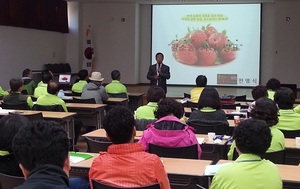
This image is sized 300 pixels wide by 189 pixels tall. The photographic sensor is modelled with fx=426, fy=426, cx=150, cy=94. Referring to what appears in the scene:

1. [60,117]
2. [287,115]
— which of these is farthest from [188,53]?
[287,115]

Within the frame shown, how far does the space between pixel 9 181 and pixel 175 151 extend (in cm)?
144

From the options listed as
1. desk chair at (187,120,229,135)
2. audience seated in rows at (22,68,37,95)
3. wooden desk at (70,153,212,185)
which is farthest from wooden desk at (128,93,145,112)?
wooden desk at (70,153,212,185)

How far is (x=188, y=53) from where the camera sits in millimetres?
12391

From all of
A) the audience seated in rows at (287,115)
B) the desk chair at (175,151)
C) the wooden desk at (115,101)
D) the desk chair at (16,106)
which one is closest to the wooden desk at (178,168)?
the desk chair at (175,151)

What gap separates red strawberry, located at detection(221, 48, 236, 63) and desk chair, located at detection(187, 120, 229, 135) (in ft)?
25.3

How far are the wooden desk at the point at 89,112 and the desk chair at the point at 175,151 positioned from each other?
3.57 metres

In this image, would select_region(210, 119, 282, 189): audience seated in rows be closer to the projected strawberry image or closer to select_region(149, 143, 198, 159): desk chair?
select_region(149, 143, 198, 159): desk chair

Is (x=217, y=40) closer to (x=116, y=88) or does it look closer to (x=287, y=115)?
(x=116, y=88)

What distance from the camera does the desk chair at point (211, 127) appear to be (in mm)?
4621

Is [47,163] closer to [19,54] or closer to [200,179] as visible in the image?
[200,179]

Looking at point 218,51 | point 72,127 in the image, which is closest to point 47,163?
point 72,127

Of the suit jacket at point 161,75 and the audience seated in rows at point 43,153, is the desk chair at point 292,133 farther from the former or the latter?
the suit jacket at point 161,75

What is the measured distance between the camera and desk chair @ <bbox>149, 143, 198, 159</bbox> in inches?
136

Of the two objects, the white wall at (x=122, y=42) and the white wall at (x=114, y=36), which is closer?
the white wall at (x=122, y=42)
